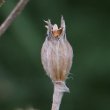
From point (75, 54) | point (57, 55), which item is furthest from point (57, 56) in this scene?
point (75, 54)

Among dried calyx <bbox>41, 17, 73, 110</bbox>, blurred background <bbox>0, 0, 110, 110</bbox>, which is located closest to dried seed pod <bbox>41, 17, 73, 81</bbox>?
dried calyx <bbox>41, 17, 73, 110</bbox>

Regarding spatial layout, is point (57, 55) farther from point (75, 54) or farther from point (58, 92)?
point (75, 54)

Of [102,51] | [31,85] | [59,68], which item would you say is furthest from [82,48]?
[59,68]

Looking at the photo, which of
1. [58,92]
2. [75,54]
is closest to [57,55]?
[58,92]

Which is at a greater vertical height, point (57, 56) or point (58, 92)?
point (57, 56)

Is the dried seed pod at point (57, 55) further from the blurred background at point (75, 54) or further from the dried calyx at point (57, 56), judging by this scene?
the blurred background at point (75, 54)

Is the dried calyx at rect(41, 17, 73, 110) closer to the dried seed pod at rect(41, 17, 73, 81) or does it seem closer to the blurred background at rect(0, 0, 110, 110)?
the dried seed pod at rect(41, 17, 73, 81)

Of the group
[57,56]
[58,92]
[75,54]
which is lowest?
[75,54]

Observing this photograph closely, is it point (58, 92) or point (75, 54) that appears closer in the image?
point (58, 92)
